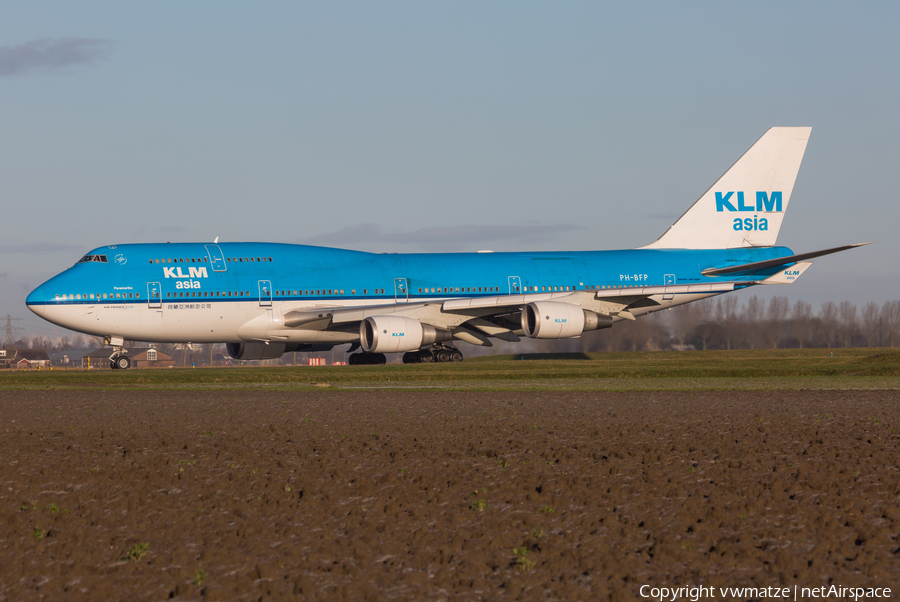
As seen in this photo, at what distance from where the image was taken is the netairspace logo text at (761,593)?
16.8 feet

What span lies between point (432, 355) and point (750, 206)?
1612cm

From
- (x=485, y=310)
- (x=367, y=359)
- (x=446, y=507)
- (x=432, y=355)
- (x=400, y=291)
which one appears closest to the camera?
(x=446, y=507)

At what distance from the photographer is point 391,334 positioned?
102 ft

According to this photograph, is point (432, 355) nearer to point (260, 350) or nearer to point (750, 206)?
point (260, 350)

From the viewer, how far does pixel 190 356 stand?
513 feet

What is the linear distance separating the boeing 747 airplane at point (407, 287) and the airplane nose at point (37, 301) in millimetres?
49

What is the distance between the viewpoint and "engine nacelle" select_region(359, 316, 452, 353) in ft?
101

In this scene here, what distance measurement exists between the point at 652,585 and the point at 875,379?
71.3ft

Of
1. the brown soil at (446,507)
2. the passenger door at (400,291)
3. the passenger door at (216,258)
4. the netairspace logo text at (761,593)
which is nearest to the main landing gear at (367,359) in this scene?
the passenger door at (400,291)

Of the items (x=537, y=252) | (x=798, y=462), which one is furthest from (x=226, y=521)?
(x=537, y=252)

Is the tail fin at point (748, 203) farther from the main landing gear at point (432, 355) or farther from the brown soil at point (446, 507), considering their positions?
the brown soil at point (446, 507)

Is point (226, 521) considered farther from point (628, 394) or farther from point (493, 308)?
point (493, 308)

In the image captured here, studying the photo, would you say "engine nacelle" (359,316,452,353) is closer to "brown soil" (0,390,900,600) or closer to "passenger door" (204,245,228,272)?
"passenger door" (204,245,228,272)

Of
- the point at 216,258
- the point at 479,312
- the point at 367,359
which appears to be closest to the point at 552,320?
the point at 479,312
